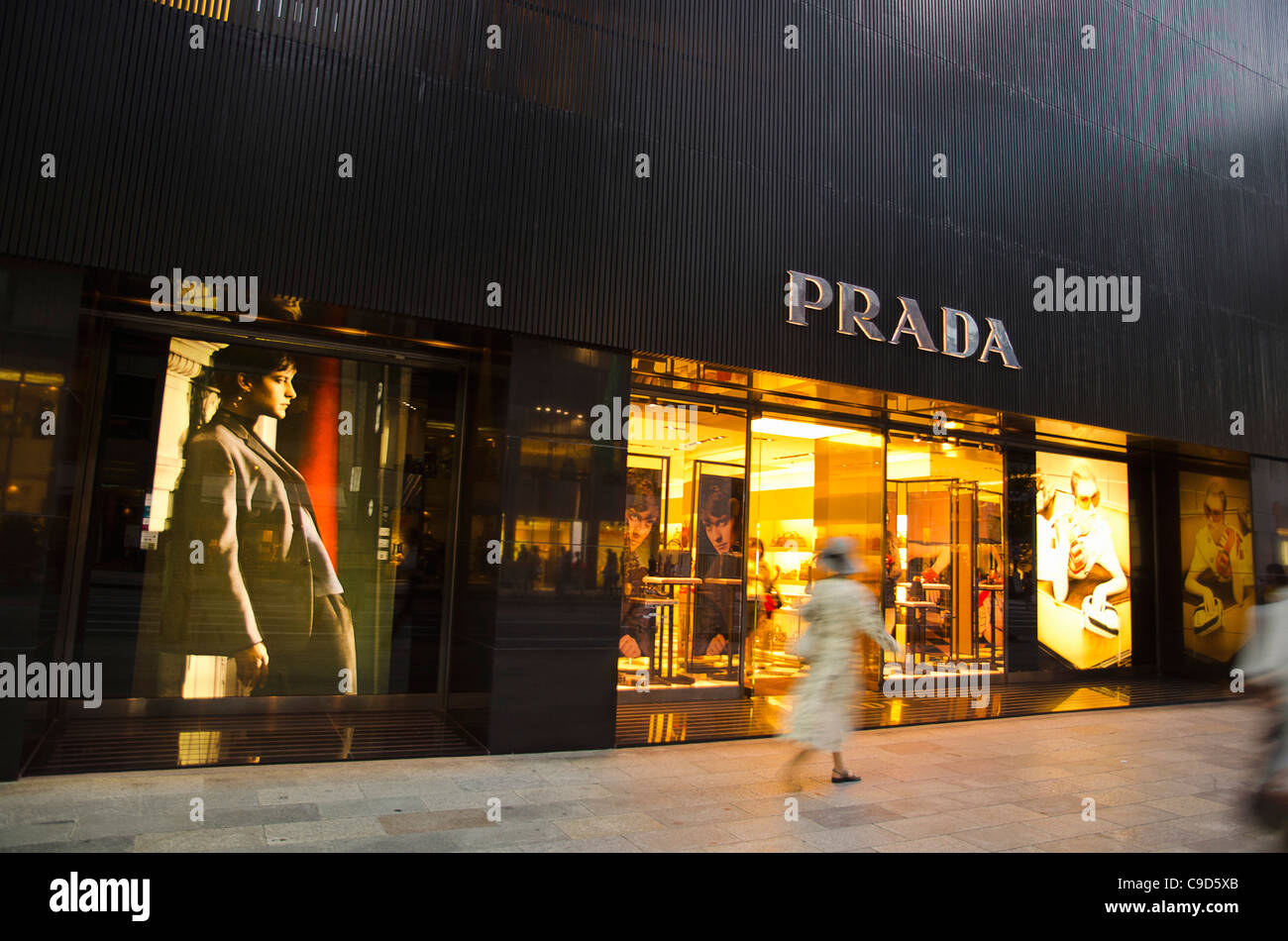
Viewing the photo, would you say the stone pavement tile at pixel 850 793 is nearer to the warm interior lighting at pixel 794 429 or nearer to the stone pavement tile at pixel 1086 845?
the stone pavement tile at pixel 1086 845

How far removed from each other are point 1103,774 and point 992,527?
568cm

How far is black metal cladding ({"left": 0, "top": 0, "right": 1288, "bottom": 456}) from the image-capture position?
20.6 feet

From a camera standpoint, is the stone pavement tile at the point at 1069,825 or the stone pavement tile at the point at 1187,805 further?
the stone pavement tile at the point at 1187,805

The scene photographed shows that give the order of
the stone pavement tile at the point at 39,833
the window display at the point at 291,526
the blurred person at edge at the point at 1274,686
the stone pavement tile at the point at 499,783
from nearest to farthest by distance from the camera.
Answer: the blurred person at edge at the point at 1274,686
the stone pavement tile at the point at 39,833
the stone pavement tile at the point at 499,783
the window display at the point at 291,526

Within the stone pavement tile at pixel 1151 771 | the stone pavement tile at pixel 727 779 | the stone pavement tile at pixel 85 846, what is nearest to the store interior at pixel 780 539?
the stone pavement tile at pixel 727 779

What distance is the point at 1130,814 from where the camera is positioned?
616cm

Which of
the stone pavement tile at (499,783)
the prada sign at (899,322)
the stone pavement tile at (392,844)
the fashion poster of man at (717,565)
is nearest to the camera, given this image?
the stone pavement tile at (392,844)

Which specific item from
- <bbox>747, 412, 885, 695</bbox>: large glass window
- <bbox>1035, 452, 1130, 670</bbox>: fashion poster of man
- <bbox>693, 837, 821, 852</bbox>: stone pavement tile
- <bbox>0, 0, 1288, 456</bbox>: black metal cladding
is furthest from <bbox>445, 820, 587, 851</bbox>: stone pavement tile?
<bbox>1035, 452, 1130, 670</bbox>: fashion poster of man

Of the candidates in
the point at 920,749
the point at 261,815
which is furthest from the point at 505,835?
the point at 920,749

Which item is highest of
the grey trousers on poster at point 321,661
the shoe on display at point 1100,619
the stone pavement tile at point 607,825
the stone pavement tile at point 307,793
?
the shoe on display at point 1100,619

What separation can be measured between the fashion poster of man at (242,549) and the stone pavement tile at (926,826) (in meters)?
5.31

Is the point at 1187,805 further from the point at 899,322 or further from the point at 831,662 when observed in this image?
the point at 899,322

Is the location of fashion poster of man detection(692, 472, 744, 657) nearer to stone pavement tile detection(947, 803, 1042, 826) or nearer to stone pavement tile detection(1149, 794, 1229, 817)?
stone pavement tile detection(947, 803, 1042, 826)

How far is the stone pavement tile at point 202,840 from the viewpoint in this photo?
15.2ft
